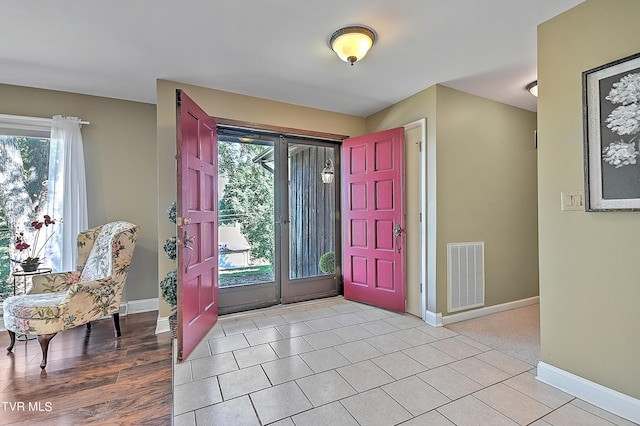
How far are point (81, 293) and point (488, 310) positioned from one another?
4142 millimetres

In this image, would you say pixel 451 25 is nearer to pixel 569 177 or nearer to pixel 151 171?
pixel 569 177

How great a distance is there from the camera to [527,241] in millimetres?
3680

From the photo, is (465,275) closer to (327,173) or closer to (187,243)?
(327,173)

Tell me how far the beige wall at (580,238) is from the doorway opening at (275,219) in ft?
8.23

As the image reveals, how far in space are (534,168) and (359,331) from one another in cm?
311

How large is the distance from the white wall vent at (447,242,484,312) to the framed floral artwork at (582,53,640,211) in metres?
1.48

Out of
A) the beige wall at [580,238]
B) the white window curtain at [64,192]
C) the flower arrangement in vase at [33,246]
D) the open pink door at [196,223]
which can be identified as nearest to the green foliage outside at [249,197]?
the open pink door at [196,223]

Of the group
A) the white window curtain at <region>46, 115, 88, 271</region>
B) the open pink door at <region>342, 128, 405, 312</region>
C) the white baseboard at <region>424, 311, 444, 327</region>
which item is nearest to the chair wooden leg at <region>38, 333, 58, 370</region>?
the white window curtain at <region>46, 115, 88, 271</region>

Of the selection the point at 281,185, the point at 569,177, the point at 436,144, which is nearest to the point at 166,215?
the point at 281,185

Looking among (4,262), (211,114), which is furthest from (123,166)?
(4,262)

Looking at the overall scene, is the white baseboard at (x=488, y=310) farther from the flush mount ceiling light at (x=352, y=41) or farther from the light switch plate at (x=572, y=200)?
the flush mount ceiling light at (x=352, y=41)

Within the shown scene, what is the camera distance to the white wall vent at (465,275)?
315cm

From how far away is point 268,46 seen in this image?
234cm

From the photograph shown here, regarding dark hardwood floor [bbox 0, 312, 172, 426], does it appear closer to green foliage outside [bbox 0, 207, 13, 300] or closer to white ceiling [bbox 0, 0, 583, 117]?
green foliage outside [bbox 0, 207, 13, 300]
